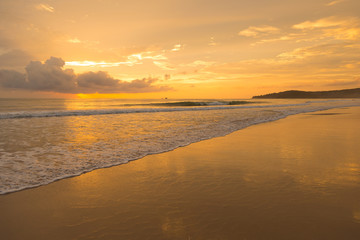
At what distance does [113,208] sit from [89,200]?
24.7 inches

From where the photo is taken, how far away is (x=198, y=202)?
366cm

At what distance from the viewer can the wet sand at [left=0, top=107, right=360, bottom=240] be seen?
2.90 m

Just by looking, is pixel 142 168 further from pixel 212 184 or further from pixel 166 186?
pixel 212 184

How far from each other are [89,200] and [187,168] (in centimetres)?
255

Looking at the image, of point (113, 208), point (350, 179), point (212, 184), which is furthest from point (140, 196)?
point (350, 179)

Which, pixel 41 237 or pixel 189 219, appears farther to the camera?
pixel 189 219

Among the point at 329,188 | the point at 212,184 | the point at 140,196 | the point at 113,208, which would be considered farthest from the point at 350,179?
the point at 113,208

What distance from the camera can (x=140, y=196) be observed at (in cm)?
392

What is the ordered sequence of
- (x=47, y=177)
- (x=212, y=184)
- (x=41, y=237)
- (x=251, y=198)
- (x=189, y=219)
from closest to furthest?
(x=41, y=237), (x=189, y=219), (x=251, y=198), (x=212, y=184), (x=47, y=177)

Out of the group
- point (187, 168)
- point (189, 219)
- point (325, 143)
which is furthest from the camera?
point (325, 143)

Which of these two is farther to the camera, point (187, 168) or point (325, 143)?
point (325, 143)

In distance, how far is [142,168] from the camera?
18.5 ft

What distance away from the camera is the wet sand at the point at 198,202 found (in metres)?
2.90

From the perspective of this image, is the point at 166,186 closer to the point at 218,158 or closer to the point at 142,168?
the point at 142,168
